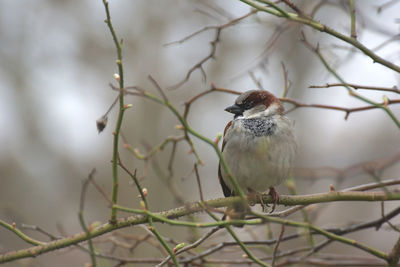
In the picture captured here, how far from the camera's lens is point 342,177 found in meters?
2.24

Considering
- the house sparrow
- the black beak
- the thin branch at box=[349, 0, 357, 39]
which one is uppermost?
the thin branch at box=[349, 0, 357, 39]


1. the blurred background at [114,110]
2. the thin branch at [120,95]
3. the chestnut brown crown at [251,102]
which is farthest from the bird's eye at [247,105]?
the blurred background at [114,110]

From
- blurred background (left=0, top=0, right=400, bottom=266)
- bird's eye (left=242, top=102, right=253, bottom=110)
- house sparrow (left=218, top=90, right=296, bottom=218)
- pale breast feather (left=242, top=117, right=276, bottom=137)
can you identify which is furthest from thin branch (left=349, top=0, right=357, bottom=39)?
blurred background (left=0, top=0, right=400, bottom=266)

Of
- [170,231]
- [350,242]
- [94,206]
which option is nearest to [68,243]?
[350,242]

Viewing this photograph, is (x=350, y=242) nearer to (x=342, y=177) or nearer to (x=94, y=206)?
(x=342, y=177)

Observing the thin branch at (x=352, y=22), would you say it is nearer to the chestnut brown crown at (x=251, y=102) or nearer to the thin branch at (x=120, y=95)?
the thin branch at (x=120, y=95)

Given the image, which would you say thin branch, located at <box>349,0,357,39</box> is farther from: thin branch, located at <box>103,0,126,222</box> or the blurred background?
the blurred background

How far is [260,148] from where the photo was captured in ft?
8.84

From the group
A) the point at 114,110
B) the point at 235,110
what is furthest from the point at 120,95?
→ the point at 114,110

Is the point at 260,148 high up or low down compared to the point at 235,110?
down

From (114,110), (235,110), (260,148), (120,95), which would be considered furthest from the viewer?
(114,110)

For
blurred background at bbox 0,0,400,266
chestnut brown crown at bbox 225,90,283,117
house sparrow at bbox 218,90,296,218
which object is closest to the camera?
house sparrow at bbox 218,90,296,218

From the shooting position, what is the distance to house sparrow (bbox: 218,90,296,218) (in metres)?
2.69

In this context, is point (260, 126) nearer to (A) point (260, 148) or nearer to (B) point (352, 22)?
(A) point (260, 148)
